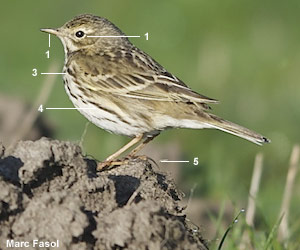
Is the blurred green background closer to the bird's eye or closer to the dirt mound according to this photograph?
the bird's eye

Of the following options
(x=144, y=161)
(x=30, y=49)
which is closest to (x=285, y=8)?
(x=30, y=49)

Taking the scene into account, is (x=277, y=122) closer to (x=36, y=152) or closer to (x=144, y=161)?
(x=144, y=161)

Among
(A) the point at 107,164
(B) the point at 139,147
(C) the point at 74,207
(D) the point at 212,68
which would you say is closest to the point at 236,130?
(B) the point at 139,147

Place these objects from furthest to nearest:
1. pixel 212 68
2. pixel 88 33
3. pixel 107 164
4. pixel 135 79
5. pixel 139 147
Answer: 1. pixel 212 68
2. pixel 88 33
3. pixel 135 79
4. pixel 139 147
5. pixel 107 164

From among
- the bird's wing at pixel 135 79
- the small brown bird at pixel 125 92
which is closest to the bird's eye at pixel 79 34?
the small brown bird at pixel 125 92

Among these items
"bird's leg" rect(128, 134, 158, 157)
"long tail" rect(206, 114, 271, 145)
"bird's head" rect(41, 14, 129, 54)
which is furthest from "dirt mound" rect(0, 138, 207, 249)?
"bird's head" rect(41, 14, 129, 54)

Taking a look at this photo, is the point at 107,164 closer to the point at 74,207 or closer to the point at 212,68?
the point at 74,207
